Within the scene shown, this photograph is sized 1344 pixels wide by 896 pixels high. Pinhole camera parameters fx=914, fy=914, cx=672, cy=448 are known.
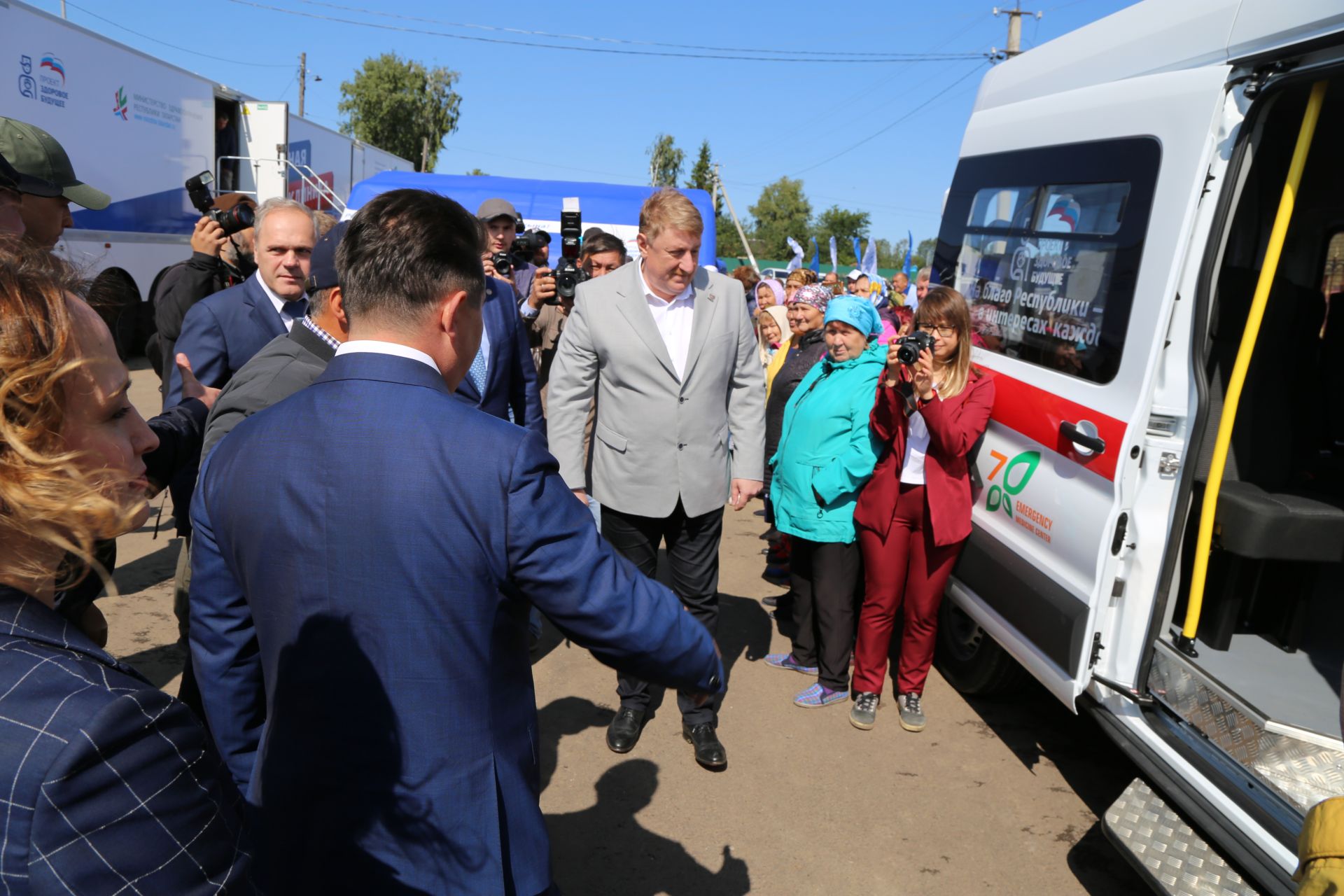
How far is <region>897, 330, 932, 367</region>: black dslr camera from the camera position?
3.52 metres

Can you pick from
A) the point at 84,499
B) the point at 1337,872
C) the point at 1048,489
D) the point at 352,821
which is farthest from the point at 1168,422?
the point at 84,499

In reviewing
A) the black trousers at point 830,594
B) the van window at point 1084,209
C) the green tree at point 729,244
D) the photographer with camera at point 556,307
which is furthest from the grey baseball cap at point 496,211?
the green tree at point 729,244

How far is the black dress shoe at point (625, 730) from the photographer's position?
373 centimetres

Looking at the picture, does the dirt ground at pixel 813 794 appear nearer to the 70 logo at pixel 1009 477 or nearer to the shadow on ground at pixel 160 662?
the shadow on ground at pixel 160 662

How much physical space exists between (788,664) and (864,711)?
63cm

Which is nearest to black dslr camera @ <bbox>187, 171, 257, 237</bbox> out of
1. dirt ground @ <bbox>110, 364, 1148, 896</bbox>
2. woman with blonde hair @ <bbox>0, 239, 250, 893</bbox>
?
dirt ground @ <bbox>110, 364, 1148, 896</bbox>

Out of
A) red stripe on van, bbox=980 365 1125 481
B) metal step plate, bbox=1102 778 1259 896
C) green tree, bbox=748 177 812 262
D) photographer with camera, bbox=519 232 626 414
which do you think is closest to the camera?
metal step plate, bbox=1102 778 1259 896

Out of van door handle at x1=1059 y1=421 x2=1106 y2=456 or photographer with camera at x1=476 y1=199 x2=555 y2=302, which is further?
photographer with camera at x1=476 y1=199 x2=555 y2=302

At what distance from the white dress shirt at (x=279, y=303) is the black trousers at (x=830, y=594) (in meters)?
2.37

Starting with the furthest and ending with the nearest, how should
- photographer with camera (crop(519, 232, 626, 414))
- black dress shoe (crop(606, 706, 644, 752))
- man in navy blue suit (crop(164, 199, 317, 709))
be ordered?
photographer with camera (crop(519, 232, 626, 414))
black dress shoe (crop(606, 706, 644, 752))
man in navy blue suit (crop(164, 199, 317, 709))

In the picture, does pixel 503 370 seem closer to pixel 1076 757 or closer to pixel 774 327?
pixel 1076 757

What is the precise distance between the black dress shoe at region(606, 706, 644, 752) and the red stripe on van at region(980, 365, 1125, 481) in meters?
1.92

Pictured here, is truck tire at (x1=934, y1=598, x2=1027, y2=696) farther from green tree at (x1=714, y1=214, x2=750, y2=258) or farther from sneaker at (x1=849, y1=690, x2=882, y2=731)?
green tree at (x1=714, y1=214, x2=750, y2=258)

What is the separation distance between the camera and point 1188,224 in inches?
104
